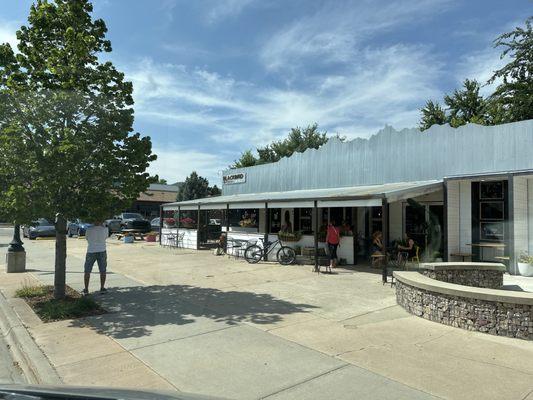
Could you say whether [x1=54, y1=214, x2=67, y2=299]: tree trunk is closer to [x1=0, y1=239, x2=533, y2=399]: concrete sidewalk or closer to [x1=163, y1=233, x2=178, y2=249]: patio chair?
[x1=0, y1=239, x2=533, y2=399]: concrete sidewalk

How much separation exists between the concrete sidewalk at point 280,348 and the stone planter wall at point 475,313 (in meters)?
0.21

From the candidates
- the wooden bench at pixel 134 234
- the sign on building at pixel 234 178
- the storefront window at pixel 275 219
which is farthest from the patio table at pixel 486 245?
the wooden bench at pixel 134 234

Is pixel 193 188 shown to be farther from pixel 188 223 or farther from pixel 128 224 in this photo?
pixel 188 223

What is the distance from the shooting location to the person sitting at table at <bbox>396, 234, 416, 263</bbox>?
14.2m

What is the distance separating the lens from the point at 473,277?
992 cm

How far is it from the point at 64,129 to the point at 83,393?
677 cm

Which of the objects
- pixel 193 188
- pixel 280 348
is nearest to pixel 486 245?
pixel 280 348

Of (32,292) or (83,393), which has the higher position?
(83,393)

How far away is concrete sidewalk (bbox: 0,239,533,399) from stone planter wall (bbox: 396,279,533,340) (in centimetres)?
21

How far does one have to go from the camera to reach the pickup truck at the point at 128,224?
31.1 metres

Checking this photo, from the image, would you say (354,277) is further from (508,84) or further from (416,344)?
(508,84)

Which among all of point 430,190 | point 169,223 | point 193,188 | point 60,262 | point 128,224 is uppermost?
point 193,188

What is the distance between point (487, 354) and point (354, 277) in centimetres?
668

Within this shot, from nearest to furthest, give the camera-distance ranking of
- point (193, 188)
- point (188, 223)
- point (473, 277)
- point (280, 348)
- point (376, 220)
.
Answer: point (280, 348) → point (473, 277) → point (376, 220) → point (188, 223) → point (193, 188)
